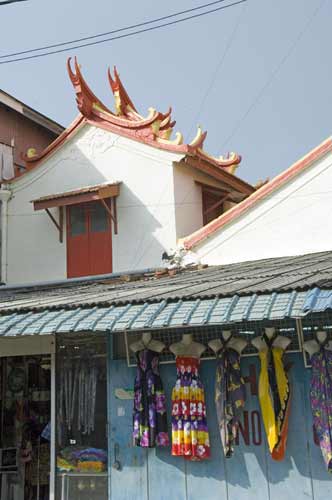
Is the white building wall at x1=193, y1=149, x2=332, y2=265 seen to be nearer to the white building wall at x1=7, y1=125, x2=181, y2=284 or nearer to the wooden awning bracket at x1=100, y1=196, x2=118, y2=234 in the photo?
the white building wall at x1=7, y1=125, x2=181, y2=284

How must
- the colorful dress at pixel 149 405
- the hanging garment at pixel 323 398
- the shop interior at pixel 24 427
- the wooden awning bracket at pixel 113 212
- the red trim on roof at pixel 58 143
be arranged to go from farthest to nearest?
the red trim on roof at pixel 58 143 < the wooden awning bracket at pixel 113 212 < the shop interior at pixel 24 427 < the colorful dress at pixel 149 405 < the hanging garment at pixel 323 398

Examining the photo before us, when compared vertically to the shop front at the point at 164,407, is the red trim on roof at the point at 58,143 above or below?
above

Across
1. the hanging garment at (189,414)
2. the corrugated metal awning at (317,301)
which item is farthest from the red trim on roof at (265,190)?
the corrugated metal awning at (317,301)

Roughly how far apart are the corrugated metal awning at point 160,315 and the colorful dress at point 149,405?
43.6 inches

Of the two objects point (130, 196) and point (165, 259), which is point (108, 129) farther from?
point (165, 259)

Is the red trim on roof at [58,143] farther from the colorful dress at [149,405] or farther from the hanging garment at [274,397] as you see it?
the hanging garment at [274,397]

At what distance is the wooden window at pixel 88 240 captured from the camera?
14266mm

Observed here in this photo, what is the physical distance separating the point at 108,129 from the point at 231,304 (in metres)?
9.10

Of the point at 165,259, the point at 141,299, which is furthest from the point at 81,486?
the point at 165,259

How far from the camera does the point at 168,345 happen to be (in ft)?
26.1

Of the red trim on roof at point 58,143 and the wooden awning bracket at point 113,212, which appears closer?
the wooden awning bracket at point 113,212

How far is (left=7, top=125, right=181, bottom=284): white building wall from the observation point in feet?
45.5

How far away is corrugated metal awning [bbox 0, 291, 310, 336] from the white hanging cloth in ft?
28.9

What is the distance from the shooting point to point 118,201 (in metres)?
14.2
